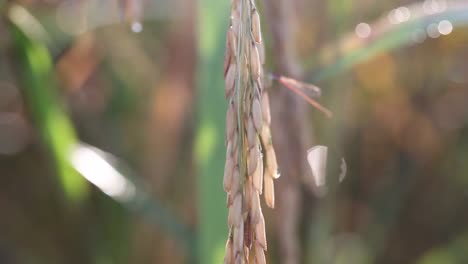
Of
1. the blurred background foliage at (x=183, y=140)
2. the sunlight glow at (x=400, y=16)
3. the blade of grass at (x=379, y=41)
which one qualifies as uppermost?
the sunlight glow at (x=400, y=16)

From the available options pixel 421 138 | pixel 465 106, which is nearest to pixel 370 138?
pixel 421 138

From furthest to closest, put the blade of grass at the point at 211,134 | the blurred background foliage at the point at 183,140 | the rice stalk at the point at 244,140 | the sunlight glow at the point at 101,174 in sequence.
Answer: the blurred background foliage at the point at 183,140 → the sunlight glow at the point at 101,174 → the blade of grass at the point at 211,134 → the rice stalk at the point at 244,140

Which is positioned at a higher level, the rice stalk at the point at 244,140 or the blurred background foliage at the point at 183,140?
the rice stalk at the point at 244,140

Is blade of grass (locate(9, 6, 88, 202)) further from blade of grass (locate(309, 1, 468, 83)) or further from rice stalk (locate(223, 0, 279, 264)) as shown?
rice stalk (locate(223, 0, 279, 264))

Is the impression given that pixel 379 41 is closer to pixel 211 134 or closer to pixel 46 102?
pixel 211 134

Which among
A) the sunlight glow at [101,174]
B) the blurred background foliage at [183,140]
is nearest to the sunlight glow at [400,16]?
the blurred background foliage at [183,140]

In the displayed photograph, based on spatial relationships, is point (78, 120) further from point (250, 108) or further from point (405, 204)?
point (250, 108)

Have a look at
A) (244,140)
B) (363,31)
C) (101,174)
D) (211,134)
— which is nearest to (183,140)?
(101,174)

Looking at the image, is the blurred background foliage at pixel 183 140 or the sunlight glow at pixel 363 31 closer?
the sunlight glow at pixel 363 31

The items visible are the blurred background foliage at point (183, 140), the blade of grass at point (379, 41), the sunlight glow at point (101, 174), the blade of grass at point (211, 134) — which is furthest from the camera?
the blurred background foliage at point (183, 140)

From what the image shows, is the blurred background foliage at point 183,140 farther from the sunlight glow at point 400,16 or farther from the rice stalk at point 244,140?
the rice stalk at point 244,140
